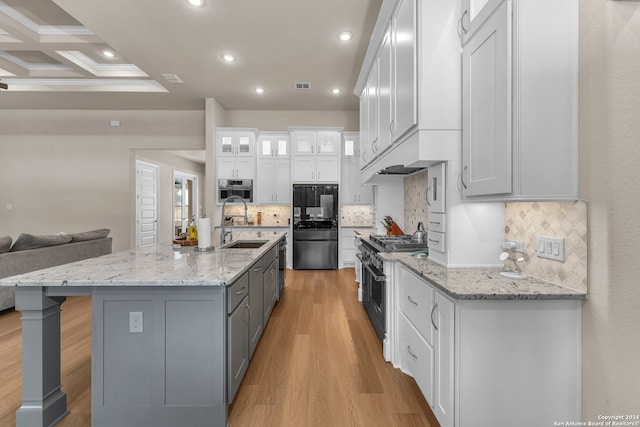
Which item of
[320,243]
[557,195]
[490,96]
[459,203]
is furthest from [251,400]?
[320,243]

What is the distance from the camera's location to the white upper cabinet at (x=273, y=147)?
6.19 metres

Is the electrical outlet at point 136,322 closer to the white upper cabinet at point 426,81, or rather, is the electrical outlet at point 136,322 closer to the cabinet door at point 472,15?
the white upper cabinet at point 426,81

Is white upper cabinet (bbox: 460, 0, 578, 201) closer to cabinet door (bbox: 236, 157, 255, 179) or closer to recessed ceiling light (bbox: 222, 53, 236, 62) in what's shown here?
recessed ceiling light (bbox: 222, 53, 236, 62)

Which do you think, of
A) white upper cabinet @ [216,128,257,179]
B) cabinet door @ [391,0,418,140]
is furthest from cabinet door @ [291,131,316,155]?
cabinet door @ [391,0,418,140]

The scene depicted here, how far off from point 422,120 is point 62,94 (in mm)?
6838

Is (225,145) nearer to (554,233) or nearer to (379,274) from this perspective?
(379,274)

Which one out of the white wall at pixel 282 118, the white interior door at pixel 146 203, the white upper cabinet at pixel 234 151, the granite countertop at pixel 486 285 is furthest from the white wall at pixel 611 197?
the white interior door at pixel 146 203

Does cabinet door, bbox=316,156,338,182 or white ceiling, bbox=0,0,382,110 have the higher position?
white ceiling, bbox=0,0,382,110

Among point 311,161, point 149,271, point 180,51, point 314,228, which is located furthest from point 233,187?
point 149,271

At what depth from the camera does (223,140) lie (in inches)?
239

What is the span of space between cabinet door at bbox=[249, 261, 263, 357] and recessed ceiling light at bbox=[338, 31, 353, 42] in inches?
116

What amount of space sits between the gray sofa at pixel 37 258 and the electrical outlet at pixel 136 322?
2.87 meters

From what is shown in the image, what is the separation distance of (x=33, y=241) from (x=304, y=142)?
14.4 feet

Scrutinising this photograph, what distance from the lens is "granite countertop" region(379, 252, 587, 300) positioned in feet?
A: 4.55
